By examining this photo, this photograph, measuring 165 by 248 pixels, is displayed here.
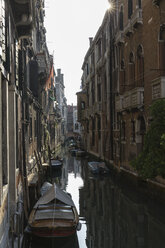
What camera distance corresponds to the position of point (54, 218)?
9.27 metres

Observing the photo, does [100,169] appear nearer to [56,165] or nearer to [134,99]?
[56,165]

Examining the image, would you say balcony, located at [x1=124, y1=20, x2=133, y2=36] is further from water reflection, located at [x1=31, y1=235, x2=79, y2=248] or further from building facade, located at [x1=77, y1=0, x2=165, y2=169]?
water reflection, located at [x1=31, y1=235, x2=79, y2=248]

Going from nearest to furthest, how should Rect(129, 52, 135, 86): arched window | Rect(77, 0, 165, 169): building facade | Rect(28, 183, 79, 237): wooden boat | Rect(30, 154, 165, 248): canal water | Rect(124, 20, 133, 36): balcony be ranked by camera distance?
Rect(28, 183, 79, 237): wooden boat < Rect(30, 154, 165, 248): canal water < Rect(77, 0, 165, 169): building facade < Rect(124, 20, 133, 36): balcony < Rect(129, 52, 135, 86): arched window

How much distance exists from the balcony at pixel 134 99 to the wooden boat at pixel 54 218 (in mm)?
7497

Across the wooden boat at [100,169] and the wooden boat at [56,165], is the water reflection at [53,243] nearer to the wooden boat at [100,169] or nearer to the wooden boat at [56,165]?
the wooden boat at [100,169]

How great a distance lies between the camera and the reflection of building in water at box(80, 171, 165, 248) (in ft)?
31.8

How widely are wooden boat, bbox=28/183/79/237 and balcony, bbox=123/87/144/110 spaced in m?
7.50

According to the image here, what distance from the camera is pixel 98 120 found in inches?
1278

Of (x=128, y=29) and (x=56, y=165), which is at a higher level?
(x=128, y=29)

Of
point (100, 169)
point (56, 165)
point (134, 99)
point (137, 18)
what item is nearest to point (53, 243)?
point (134, 99)

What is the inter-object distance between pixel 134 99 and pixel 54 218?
9.47m

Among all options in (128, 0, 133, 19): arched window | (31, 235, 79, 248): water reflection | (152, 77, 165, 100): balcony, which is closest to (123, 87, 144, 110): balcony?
(152, 77, 165, 100): balcony

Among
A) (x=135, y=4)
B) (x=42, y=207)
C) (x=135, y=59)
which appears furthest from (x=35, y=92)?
(x=42, y=207)

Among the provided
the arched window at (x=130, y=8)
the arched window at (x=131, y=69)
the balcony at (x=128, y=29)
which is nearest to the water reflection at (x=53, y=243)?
the arched window at (x=131, y=69)
